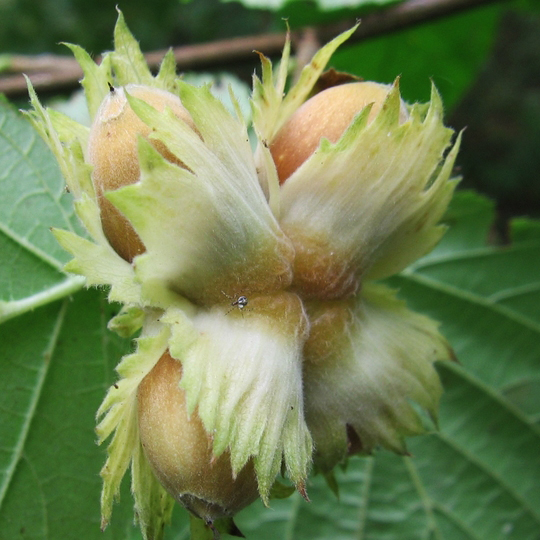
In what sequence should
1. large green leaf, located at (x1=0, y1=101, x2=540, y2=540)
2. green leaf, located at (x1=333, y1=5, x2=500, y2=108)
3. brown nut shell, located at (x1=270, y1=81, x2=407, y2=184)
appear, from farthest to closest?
green leaf, located at (x1=333, y1=5, x2=500, y2=108), large green leaf, located at (x1=0, y1=101, x2=540, y2=540), brown nut shell, located at (x1=270, y1=81, x2=407, y2=184)

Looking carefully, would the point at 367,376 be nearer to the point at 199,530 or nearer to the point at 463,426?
the point at 199,530

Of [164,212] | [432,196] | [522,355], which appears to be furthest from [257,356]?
[522,355]

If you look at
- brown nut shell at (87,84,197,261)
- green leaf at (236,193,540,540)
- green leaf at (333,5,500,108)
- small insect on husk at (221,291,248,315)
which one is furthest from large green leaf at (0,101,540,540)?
green leaf at (333,5,500,108)

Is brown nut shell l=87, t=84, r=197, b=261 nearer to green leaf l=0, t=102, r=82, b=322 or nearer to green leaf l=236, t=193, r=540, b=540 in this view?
green leaf l=0, t=102, r=82, b=322

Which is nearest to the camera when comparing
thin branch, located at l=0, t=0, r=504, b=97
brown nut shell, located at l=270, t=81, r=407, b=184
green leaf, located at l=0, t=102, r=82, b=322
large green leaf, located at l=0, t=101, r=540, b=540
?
brown nut shell, located at l=270, t=81, r=407, b=184

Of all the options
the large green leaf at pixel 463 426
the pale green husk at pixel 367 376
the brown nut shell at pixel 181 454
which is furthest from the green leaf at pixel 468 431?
the brown nut shell at pixel 181 454

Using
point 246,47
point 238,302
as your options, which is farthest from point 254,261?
point 246,47

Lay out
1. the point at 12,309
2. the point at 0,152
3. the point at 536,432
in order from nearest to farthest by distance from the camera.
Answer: the point at 12,309 → the point at 0,152 → the point at 536,432

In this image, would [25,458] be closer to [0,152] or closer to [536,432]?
[0,152]
